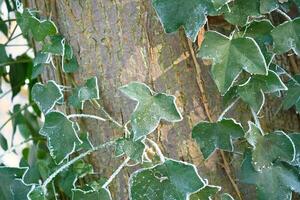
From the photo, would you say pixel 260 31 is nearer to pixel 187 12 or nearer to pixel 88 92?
pixel 187 12

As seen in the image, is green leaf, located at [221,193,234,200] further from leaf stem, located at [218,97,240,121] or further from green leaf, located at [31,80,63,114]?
green leaf, located at [31,80,63,114]

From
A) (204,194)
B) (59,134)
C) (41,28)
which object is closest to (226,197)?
(204,194)

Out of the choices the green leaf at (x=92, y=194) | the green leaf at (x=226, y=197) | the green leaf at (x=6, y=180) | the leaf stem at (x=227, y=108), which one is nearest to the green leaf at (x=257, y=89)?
the leaf stem at (x=227, y=108)

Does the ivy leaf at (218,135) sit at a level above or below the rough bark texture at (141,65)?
below

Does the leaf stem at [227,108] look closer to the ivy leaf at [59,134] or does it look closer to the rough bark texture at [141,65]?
the rough bark texture at [141,65]

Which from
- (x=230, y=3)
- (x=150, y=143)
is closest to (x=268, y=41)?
(x=230, y=3)
